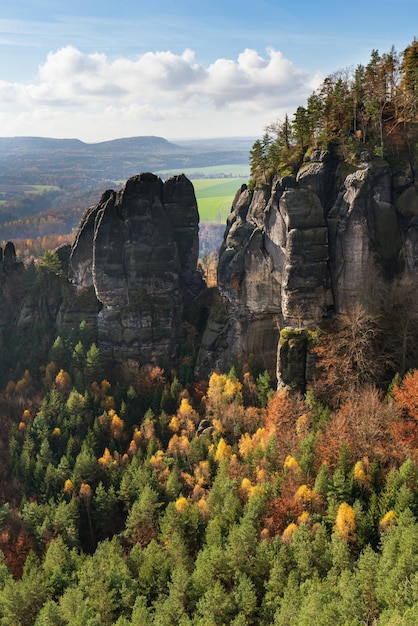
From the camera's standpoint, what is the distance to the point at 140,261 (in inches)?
2586

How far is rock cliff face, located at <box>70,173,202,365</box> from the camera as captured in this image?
6519 cm

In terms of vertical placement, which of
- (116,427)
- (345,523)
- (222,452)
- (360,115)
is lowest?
(116,427)

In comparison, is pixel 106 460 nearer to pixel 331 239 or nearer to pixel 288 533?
pixel 288 533

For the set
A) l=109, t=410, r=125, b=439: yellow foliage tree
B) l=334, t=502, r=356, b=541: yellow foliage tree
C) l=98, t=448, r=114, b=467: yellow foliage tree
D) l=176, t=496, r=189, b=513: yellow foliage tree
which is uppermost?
l=334, t=502, r=356, b=541: yellow foliage tree

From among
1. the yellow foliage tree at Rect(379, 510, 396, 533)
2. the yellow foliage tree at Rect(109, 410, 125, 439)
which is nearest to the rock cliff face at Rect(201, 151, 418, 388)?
the yellow foliage tree at Rect(379, 510, 396, 533)

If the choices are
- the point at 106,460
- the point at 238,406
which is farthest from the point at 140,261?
the point at 106,460

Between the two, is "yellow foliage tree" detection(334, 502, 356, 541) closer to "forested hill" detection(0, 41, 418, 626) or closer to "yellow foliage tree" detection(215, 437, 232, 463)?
"forested hill" detection(0, 41, 418, 626)

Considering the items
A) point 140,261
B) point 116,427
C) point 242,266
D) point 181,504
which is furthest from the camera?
point 140,261

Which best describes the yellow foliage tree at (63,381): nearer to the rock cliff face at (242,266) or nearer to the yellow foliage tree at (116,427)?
the rock cliff face at (242,266)

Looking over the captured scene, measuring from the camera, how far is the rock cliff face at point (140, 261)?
214 feet

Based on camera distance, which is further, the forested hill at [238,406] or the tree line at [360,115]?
the tree line at [360,115]

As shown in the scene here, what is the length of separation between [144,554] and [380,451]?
64.8ft

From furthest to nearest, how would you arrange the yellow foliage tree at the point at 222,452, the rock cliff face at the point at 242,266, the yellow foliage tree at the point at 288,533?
the yellow foliage tree at the point at 222,452
the rock cliff face at the point at 242,266
the yellow foliage tree at the point at 288,533

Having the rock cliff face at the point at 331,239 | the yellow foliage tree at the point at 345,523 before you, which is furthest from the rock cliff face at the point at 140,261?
the yellow foliage tree at the point at 345,523
